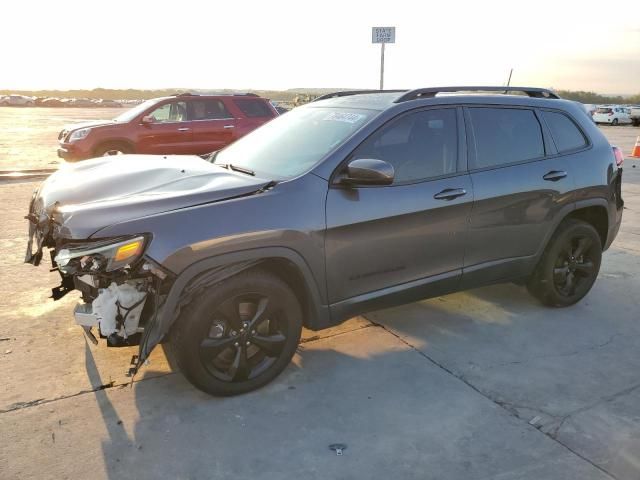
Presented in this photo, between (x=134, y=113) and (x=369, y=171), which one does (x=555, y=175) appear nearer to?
(x=369, y=171)

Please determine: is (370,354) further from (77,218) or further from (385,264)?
(77,218)

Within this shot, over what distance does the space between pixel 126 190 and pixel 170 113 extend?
821 centimetres

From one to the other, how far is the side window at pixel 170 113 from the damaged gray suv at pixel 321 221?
7.08 m

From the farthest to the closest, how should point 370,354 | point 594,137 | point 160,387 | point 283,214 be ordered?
1. point 594,137
2. point 370,354
3. point 160,387
4. point 283,214

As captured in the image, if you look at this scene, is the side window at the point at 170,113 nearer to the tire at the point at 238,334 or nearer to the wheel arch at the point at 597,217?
the wheel arch at the point at 597,217

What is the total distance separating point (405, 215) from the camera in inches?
139

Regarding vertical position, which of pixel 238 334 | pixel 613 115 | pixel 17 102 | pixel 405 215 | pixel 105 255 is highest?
pixel 17 102

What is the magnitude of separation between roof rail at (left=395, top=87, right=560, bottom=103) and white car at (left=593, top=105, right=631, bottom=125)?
36.6 meters

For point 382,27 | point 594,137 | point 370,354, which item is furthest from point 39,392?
point 382,27

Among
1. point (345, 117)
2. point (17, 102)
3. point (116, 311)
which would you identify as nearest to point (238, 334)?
point (116, 311)

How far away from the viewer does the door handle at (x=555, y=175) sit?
4.25 metres

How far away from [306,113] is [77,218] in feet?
6.58

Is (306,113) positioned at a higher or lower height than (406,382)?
higher

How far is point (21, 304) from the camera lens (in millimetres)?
4434
